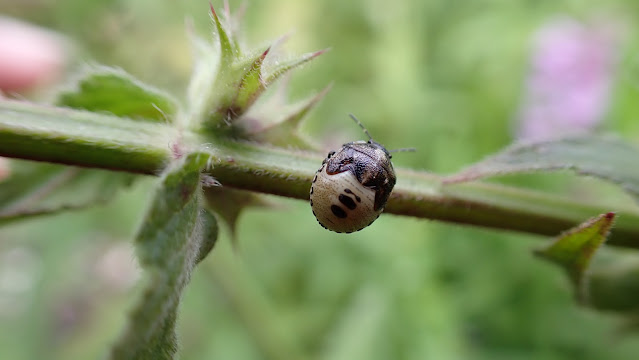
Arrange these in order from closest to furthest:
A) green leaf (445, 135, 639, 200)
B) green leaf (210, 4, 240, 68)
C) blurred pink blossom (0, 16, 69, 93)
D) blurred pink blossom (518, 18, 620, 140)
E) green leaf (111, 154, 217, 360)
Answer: green leaf (111, 154, 217, 360) < green leaf (210, 4, 240, 68) < green leaf (445, 135, 639, 200) < blurred pink blossom (518, 18, 620, 140) < blurred pink blossom (0, 16, 69, 93)

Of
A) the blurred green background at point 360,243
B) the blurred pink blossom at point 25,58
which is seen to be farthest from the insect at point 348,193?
the blurred pink blossom at point 25,58

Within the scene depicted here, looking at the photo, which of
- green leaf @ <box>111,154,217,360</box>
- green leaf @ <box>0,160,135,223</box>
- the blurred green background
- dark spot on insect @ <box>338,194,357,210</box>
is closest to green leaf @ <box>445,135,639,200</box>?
dark spot on insect @ <box>338,194,357,210</box>

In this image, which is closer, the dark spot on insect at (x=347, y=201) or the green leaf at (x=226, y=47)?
the green leaf at (x=226, y=47)

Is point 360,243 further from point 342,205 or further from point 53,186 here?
point 53,186

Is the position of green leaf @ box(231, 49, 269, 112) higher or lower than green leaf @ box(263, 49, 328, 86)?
lower

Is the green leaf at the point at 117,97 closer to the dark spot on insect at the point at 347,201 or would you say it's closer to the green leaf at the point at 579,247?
the dark spot on insect at the point at 347,201

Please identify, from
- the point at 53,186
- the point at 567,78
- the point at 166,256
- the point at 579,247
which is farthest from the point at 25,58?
the point at 579,247

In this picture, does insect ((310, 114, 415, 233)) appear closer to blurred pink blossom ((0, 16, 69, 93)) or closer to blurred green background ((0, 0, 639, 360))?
blurred green background ((0, 0, 639, 360))
